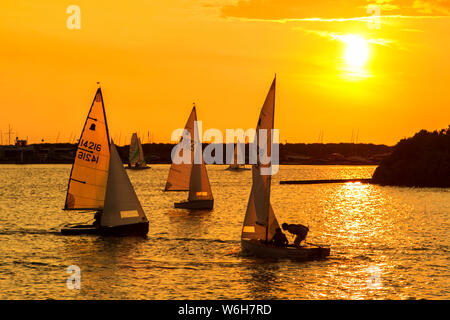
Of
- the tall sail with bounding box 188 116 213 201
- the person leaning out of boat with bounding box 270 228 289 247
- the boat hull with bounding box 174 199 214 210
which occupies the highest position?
the tall sail with bounding box 188 116 213 201

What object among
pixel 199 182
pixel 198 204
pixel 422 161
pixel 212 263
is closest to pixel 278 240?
pixel 212 263

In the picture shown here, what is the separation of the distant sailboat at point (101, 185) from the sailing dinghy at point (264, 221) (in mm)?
10736

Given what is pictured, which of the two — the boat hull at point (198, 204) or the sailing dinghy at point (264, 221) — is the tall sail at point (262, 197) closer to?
the sailing dinghy at point (264, 221)

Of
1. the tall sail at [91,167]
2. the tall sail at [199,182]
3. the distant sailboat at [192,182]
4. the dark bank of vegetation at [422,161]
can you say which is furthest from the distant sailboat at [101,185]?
the dark bank of vegetation at [422,161]

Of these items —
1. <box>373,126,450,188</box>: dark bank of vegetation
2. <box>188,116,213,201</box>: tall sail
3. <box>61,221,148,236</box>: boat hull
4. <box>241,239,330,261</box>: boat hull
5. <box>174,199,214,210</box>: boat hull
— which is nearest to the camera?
<box>241,239,330,261</box>: boat hull

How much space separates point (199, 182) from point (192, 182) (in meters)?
0.82

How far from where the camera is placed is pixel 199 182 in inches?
3036

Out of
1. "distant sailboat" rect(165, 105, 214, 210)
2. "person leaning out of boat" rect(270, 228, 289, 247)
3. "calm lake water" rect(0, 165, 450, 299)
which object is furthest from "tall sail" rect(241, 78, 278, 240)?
"distant sailboat" rect(165, 105, 214, 210)

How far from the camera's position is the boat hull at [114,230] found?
51.7 meters

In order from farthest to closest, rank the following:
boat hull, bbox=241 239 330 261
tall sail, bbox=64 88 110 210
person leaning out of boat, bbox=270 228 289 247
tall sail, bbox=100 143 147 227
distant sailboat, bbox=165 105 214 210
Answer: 1. distant sailboat, bbox=165 105 214 210
2. tall sail, bbox=64 88 110 210
3. tall sail, bbox=100 143 147 227
4. person leaning out of boat, bbox=270 228 289 247
5. boat hull, bbox=241 239 330 261

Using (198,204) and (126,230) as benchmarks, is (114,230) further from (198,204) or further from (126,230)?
(198,204)

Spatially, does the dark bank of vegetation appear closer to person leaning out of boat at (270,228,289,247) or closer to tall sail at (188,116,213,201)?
tall sail at (188,116,213,201)

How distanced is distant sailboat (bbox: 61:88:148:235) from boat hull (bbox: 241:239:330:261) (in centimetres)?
1113

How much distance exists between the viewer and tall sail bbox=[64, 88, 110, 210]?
52531mm
